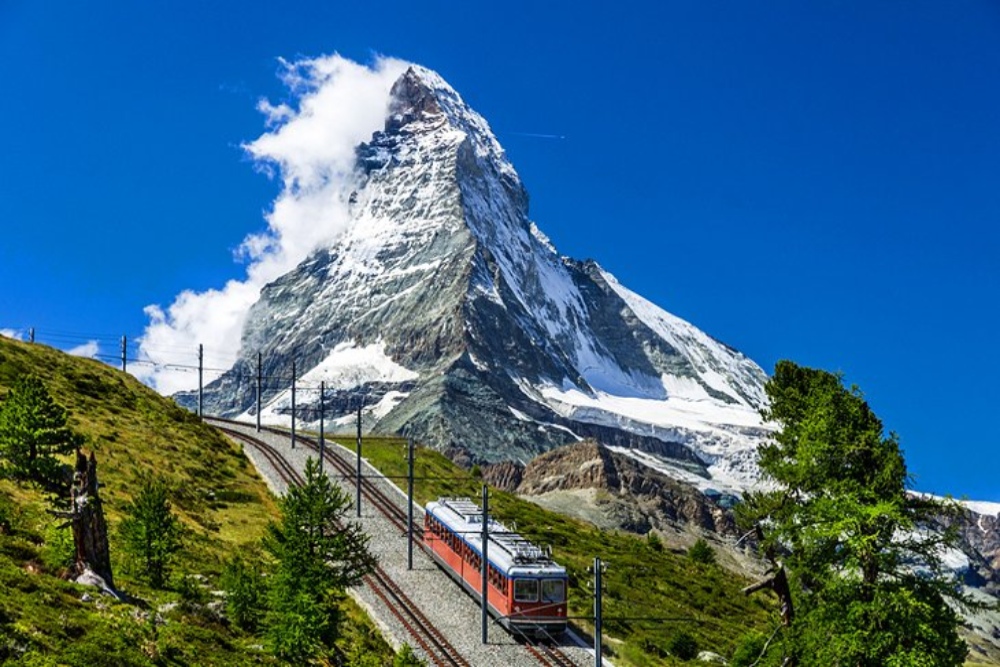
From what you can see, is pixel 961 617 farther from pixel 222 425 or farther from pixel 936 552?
pixel 222 425

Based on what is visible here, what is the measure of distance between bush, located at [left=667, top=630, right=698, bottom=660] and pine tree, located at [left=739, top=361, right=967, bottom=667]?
31.5 m

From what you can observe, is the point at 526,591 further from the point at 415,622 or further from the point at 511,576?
the point at 415,622

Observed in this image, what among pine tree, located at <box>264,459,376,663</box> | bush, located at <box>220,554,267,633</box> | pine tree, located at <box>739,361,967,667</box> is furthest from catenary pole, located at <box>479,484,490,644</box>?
pine tree, located at <box>739,361,967,667</box>

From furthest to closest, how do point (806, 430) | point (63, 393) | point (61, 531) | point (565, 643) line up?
point (63, 393) → point (565, 643) → point (61, 531) → point (806, 430)

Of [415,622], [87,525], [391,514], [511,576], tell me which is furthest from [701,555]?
[87,525]

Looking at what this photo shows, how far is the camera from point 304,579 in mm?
36250

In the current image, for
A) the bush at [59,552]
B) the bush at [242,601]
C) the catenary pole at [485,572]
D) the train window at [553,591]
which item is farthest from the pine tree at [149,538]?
the train window at [553,591]

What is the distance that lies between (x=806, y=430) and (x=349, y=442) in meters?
109

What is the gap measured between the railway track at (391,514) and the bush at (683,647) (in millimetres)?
9319

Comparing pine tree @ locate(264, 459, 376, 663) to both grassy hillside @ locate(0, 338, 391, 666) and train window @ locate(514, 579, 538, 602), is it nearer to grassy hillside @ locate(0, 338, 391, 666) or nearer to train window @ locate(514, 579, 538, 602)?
grassy hillside @ locate(0, 338, 391, 666)

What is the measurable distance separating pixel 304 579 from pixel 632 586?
45910mm

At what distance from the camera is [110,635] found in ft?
88.5

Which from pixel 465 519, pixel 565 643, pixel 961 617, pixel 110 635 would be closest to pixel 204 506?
pixel 465 519

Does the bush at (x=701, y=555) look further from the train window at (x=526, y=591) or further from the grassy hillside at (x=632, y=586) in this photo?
the train window at (x=526, y=591)
